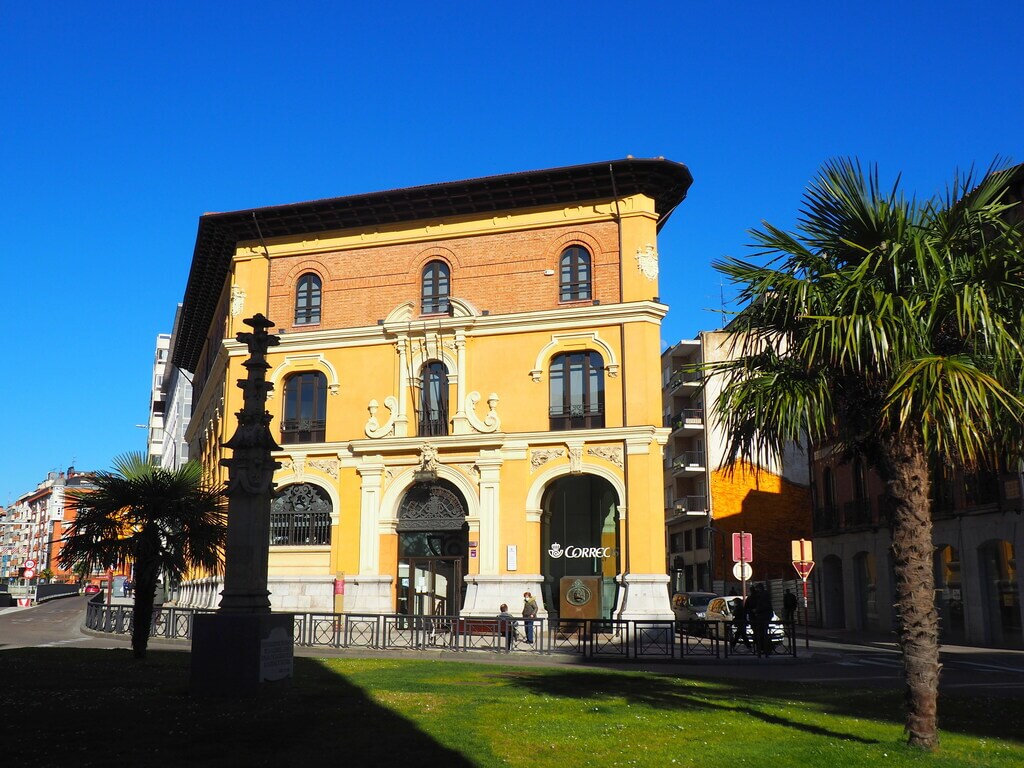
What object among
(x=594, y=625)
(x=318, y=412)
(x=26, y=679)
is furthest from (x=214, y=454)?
(x=26, y=679)

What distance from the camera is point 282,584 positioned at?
32.8 meters

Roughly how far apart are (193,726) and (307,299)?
26.2 meters

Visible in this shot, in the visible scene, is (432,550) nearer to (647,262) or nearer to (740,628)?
(740,628)

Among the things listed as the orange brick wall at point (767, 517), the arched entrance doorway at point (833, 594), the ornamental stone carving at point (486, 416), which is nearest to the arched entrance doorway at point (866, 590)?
the arched entrance doorway at point (833, 594)

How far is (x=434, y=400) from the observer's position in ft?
109

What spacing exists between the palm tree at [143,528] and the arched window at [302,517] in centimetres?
1305

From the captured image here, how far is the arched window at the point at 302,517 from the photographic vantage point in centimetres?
3328

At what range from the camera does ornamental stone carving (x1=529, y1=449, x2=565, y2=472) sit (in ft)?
103

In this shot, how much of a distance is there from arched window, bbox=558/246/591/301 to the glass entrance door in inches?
381

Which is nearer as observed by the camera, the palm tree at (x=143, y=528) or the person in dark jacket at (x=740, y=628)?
the palm tree at (x=143, y=528)

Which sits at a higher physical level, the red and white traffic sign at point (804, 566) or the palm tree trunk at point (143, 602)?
the red and white traffic sign at point (804, 566)

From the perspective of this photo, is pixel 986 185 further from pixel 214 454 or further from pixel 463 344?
pixel 214 454

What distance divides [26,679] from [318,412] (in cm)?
1935

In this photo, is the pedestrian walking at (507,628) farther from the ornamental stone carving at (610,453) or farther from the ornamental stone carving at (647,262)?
the ornamental stone carving at (647,262)
